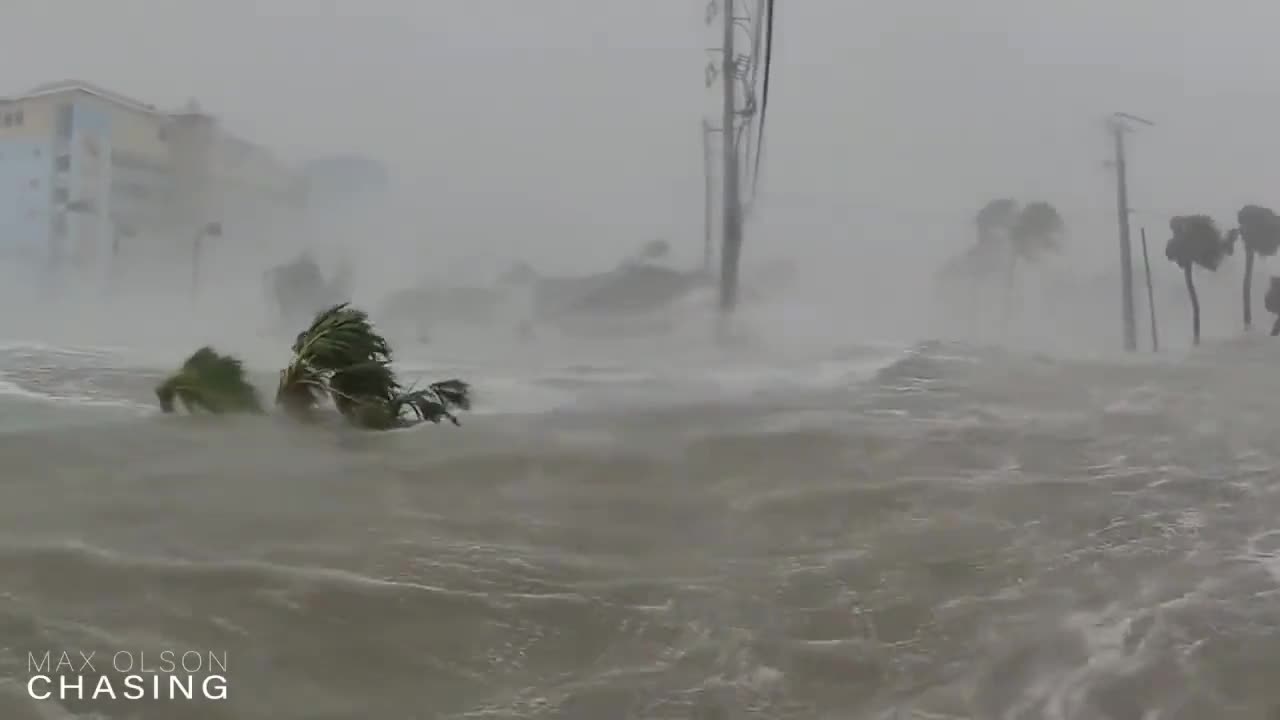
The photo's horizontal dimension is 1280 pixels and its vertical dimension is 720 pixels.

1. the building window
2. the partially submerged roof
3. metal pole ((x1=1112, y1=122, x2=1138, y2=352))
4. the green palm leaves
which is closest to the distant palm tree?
metal pole ((x1=1112, y1=122, x2=1138, y2=352))

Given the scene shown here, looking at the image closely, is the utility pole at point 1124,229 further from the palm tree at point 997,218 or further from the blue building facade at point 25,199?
the blue building facade at point 25,199

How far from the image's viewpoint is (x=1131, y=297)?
5328mm

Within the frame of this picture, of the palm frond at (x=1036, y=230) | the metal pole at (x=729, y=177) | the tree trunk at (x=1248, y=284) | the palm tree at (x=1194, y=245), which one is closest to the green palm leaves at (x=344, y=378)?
the metal pole at (x=729, y=177)

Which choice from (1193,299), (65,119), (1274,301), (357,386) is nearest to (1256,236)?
(1274,301)

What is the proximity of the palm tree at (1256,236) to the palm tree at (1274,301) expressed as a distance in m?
0.08

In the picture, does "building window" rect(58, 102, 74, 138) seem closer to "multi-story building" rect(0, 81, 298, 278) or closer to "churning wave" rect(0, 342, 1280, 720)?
"multi-story building" rect(0, 81, 298, 278)

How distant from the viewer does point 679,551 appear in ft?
9.46

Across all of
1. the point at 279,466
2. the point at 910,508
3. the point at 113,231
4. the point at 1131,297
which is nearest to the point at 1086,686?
the point at 910,508

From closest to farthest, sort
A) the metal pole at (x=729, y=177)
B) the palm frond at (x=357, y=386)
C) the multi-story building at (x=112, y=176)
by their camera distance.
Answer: the palm frond at (x=357, y=386)
the metal pole at (x=729, y=177)
the multi-story building at (x=112, y=176)

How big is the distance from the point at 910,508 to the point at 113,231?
472 centimetres

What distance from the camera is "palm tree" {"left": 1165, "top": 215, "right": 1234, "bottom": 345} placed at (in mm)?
5348

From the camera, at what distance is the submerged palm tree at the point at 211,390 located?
421cm

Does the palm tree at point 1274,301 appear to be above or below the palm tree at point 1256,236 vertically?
below

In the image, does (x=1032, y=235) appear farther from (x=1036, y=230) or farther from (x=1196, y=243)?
(x=1196, y=243)
